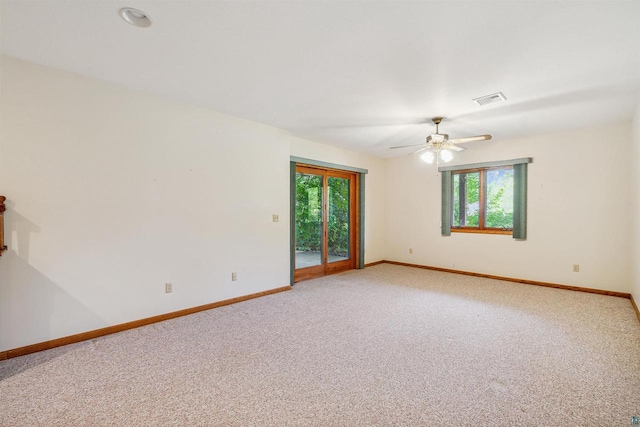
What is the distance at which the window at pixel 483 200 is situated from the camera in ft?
16.9

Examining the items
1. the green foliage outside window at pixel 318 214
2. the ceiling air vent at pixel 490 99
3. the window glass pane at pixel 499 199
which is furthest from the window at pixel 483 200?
the ceiling air vent at pixel 490 99

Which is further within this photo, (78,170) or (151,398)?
(78,170)

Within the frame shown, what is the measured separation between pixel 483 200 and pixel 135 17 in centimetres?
554

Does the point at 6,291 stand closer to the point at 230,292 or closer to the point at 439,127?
the point at 230,292

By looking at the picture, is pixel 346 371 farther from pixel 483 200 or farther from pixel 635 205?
pixel 483 200

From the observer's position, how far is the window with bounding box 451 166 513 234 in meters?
5.14

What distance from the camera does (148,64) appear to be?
8.23 ft

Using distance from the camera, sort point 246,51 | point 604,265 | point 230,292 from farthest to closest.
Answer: point 604,265 < point 230,292 < point 246,51

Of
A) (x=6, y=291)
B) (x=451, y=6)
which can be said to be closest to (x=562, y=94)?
(x=451, y=6)

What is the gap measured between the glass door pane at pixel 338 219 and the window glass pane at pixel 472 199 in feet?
7.41

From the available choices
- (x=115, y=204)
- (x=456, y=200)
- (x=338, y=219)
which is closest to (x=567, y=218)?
(x=456, y=200)

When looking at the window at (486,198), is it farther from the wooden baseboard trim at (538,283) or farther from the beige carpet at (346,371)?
the beige carpet at (346,371)

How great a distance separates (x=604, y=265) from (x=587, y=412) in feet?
11.5

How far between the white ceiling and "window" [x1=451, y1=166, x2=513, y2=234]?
171cm
